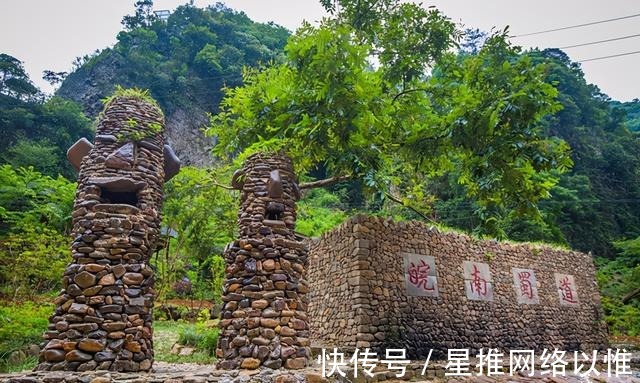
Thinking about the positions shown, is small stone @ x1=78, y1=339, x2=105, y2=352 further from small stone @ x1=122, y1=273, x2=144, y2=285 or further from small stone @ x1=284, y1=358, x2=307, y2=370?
small stone @ x1=284, y1=358, x2=307, y2=370

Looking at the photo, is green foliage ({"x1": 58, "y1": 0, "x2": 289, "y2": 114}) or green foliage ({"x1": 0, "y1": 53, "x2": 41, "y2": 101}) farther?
green foliage ({"x1": 58, "y1": 0, "x2": 289, "y2": 114})

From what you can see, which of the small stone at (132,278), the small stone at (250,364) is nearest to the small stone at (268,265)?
the small stone at (250,364)

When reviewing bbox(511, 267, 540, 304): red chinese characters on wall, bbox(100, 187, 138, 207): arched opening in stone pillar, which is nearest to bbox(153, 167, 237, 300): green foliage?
bbox(100, 187, 138, 207): arched opening in stone pillar

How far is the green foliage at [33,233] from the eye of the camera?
342 inches

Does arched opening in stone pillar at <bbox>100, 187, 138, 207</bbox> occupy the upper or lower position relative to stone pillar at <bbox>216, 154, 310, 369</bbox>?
upper

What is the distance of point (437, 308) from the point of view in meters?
8.53

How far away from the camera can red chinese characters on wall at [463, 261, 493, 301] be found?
936 cm

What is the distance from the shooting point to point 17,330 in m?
6.02

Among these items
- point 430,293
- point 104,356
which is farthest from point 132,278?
point 430,293

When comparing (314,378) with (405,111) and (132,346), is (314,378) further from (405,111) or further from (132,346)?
(405,111)

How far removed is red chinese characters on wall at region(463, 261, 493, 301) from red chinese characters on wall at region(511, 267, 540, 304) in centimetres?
118

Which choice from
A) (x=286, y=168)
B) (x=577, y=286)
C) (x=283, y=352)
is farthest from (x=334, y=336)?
(x=577, y=286)

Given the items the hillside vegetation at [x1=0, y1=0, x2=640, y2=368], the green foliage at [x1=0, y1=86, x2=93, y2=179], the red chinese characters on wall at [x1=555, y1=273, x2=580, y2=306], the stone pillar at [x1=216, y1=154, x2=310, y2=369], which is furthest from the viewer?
the green foliage at [x1=0, y1=86, x2=93, y2=179]

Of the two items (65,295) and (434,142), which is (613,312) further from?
(65,295)
